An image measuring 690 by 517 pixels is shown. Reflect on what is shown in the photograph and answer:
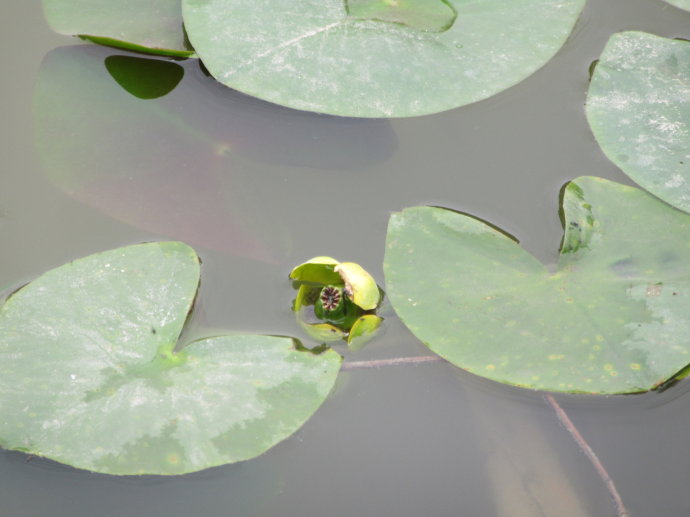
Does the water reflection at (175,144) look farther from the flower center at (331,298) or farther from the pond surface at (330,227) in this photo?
the flower center at (331,298)

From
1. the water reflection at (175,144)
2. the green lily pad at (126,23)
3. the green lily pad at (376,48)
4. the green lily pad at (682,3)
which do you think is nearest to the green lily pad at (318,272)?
the water reflection at (175,144)

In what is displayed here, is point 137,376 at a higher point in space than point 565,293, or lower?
lower

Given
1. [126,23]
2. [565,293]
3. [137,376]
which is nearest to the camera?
[137,376]

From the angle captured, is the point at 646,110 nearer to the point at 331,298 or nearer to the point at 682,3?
the point at 682,3

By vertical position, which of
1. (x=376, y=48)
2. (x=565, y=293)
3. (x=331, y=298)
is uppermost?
(x=376, y=48)

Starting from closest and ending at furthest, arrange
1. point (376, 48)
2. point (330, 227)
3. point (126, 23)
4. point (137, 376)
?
point (137, 376) < point (330, 227) < point (376, 48) < point (126, 23)

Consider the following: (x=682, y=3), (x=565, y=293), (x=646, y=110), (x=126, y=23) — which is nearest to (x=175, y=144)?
(x=126, y=23)

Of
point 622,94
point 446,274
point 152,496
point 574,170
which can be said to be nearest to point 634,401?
point 446,274
